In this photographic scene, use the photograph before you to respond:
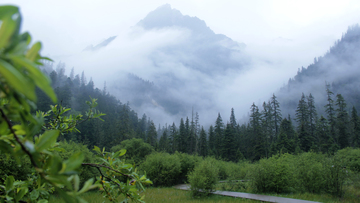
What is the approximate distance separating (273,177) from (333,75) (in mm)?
144921

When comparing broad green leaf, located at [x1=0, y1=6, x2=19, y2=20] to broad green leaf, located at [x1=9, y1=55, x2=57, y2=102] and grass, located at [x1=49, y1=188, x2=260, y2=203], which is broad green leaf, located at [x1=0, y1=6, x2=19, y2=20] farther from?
grass, located at [x1=49, y1=188, x2=260, y2=203]

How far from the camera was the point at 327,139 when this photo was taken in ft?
120

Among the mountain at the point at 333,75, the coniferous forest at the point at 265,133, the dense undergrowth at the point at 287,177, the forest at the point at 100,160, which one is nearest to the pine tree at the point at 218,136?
the coniferous forest at the point at 265,133

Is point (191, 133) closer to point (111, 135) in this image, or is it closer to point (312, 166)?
point (111, 135)

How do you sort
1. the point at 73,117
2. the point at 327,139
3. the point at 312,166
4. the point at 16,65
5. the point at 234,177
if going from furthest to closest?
the point at 327,139
the point at 234,177
the point at 312,166
the point at 73,117
the point at 16,65

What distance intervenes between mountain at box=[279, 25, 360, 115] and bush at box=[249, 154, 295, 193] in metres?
118

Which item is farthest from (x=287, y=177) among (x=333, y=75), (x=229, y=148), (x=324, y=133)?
(x=333, y=75)

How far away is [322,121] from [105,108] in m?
78.2

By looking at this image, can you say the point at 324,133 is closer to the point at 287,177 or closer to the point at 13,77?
the point at 287,177

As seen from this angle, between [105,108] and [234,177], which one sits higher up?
[105,108]

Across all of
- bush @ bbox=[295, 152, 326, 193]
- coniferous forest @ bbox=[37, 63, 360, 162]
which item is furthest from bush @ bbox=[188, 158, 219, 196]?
coniferous forest @ bbox=[37, 63, 360, 162]

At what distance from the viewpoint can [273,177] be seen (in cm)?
1112

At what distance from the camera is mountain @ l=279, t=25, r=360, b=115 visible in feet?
352

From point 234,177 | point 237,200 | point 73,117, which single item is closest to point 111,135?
point 234,177
